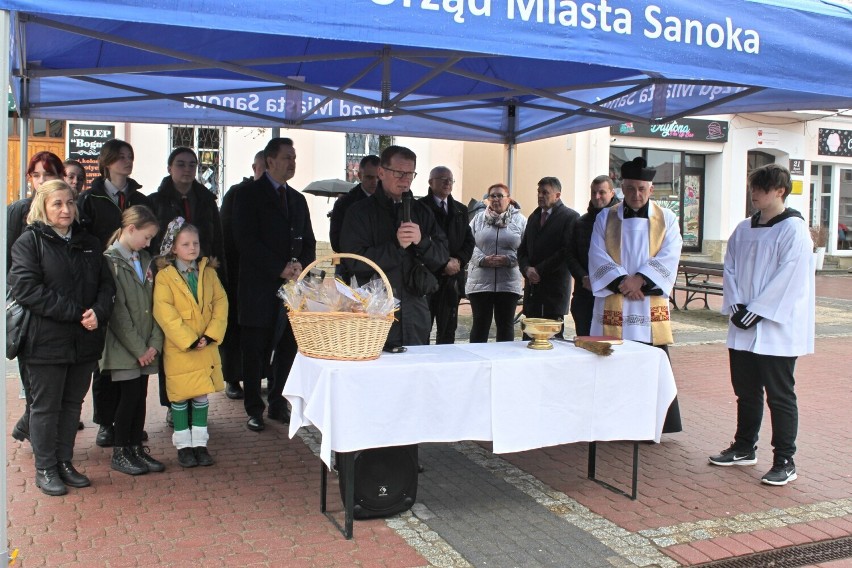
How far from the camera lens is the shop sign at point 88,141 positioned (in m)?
14.2

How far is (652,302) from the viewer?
5.40 metres

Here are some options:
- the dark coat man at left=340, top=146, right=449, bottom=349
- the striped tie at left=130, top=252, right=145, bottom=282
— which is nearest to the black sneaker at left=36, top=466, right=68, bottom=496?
the striped tie at left=130, top=252, right=145, bottom=282

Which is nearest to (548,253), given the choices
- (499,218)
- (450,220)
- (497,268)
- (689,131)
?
(497,268)

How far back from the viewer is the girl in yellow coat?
4.70 metres

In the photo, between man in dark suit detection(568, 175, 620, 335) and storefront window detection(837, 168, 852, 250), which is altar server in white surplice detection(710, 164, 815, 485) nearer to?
man in dark suit detection(568, 175, 620, 335)

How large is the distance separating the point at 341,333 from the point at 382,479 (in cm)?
91

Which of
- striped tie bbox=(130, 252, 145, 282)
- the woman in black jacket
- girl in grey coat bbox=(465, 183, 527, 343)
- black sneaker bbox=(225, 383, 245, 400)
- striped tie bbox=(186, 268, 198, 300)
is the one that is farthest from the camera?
girl in grey coat bbox=(465, 183, 527, 343)

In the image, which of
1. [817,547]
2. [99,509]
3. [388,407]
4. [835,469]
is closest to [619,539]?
[817,547]

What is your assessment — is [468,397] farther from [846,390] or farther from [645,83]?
[846,390]

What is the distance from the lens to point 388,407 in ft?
12.2

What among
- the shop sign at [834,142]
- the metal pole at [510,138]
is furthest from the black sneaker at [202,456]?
the shop sign at [834,142]

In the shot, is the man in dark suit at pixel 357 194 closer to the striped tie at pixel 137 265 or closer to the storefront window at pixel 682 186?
the striped tie at pixel 137 265

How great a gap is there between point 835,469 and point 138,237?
4.73m

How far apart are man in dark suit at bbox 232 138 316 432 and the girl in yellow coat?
0.72 meters
